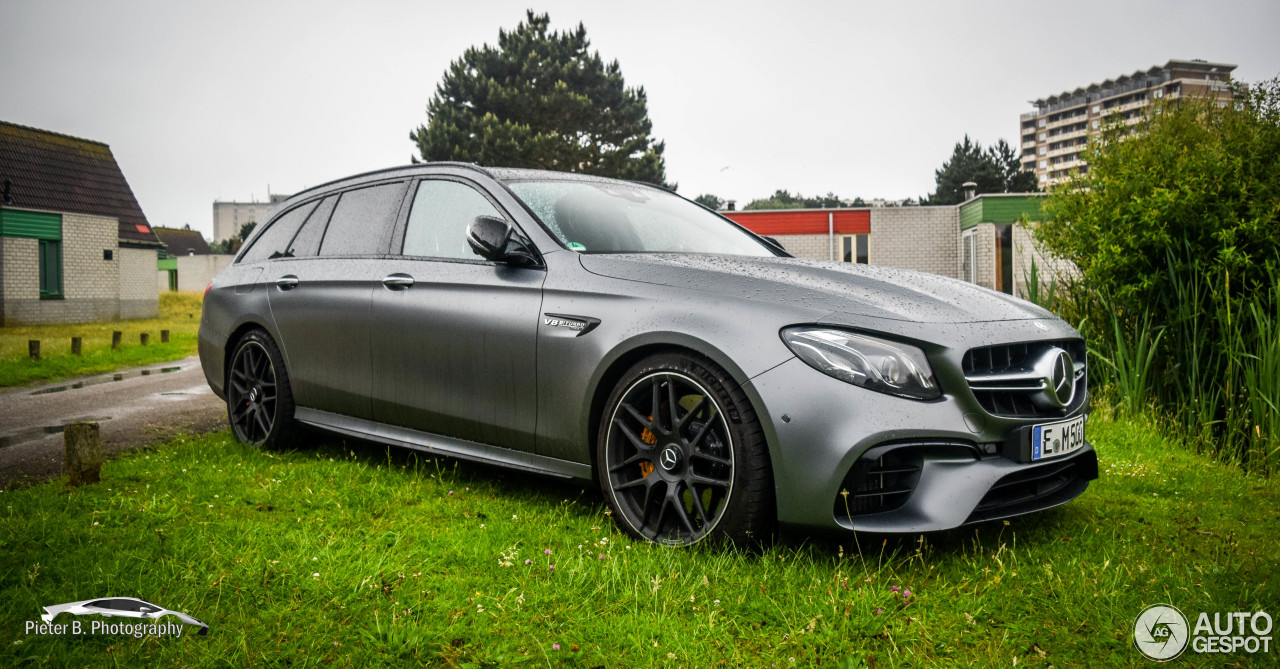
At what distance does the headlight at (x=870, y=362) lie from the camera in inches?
115

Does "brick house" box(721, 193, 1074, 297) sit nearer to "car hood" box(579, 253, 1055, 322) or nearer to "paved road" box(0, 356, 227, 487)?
"paved road" box(0, 356, 227, 487)

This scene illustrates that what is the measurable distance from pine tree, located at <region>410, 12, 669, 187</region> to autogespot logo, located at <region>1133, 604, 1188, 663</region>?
3144cm

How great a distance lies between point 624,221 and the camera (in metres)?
4.27

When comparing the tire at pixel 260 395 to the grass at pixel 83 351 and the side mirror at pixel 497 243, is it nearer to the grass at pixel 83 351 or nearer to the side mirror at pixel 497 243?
the side mirror at pixel 497 243

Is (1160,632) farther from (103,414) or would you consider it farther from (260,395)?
(103,414)

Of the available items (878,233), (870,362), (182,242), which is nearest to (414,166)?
(870,362)

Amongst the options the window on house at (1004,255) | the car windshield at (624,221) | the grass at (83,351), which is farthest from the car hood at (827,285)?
the window on house at (1004,255)

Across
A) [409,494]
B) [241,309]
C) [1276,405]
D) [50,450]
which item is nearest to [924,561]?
[409,494]

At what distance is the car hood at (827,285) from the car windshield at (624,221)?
0.22 m

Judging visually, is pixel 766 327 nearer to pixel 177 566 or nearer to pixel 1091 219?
pixel 177 566

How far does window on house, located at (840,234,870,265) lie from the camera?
32.5m

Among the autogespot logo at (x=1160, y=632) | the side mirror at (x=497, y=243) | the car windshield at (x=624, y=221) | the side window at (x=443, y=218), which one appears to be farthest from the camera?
the side window at (x=443, y=218)

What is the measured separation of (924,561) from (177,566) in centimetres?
267

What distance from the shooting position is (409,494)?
4.29m
